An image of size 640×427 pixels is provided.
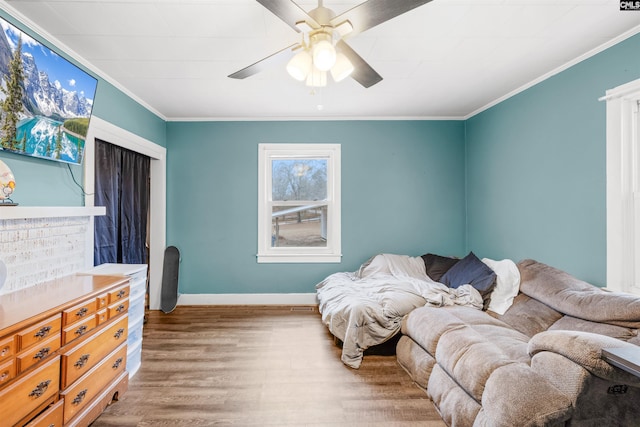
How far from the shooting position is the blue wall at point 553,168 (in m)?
2.34

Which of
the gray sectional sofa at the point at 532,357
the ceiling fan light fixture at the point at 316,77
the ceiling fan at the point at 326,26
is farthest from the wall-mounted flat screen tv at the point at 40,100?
the gray sectional sofa at the point at 532,357

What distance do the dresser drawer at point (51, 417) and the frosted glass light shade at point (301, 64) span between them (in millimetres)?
2133

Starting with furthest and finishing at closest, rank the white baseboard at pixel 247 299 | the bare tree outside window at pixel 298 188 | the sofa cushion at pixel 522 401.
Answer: the bare tree outside window at pixel 298 188
the white baseboard at pixel 247 299
the sofa cushion at pixel 522 401

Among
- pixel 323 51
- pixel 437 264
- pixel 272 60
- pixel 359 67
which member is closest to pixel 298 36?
pixel 272 60

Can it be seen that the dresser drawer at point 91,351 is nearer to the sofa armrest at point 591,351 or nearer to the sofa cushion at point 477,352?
the sofa cushion at point 477,352

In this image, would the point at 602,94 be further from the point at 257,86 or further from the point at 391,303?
the point at 257,86

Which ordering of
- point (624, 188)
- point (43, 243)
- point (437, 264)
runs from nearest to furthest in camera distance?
point (43, 243)
point (624, 188)
point (437, 264)

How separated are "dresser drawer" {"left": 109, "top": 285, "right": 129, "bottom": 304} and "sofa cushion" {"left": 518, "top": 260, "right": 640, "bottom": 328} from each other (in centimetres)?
311

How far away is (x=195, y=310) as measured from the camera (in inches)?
156

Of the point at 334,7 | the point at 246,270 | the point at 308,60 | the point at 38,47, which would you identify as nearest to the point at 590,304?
the point at 308,60

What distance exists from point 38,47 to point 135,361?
92.9 inches

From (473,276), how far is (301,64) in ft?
8.57

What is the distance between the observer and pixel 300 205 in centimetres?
425

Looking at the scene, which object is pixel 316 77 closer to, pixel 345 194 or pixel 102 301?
pixel 102 301
